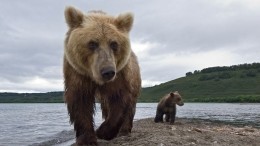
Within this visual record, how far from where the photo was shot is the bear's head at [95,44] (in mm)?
6277

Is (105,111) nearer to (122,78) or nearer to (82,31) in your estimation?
(122,78)

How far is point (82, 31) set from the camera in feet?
21.8

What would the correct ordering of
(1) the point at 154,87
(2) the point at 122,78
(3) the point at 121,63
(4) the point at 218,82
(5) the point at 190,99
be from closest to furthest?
(3) the point at 121,63, (2) the point at 122,78, (5) the point at 190,99, (4) the point at 218,82, (1) the point at 154,87

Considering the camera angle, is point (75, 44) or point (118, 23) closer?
point (75, 44)

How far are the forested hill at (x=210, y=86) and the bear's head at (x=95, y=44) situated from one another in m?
97.0

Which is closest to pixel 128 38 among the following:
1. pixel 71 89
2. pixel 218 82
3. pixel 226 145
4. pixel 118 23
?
pixel 118 23

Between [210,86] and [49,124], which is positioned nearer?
[49,124]

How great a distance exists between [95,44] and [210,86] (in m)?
131

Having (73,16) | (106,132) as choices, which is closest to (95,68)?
(73,16)

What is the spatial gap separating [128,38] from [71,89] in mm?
1293

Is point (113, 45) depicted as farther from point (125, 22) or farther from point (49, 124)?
point (49, 124)

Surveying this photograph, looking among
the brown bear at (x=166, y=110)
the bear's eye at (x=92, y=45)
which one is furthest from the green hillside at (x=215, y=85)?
the bear's eye at (x=92, y=45)

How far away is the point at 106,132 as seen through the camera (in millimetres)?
7855

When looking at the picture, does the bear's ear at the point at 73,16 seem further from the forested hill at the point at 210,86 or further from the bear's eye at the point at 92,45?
the forested hill at the point at 210,86
